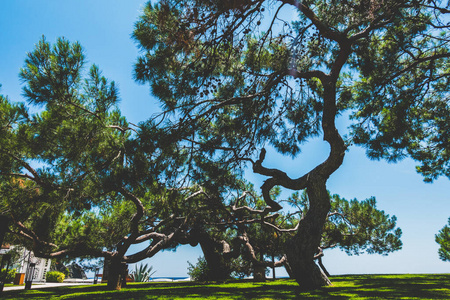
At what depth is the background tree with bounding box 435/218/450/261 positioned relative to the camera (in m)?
14.2

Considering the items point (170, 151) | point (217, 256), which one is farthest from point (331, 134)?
point (217, 256)

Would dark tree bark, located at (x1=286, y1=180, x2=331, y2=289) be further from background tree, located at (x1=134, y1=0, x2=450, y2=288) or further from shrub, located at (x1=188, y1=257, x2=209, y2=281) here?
shrub, located at (x1=188, y1=257, x2=209, y2=281)

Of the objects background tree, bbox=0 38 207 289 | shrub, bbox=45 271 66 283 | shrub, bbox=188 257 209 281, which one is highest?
background tree, bbox=0 38 207 289

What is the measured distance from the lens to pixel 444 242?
→ 1442 cm

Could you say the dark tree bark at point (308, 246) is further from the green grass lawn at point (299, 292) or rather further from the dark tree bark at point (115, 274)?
the dark tree bark at point (115, 274)

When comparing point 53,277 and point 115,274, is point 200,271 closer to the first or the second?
point 115,274

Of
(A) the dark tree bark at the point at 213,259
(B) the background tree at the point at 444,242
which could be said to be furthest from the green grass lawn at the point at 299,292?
(B) the background tree at the point at 444,242

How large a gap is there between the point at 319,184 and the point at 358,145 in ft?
10.4

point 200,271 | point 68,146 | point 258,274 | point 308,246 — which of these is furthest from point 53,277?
point 308,246

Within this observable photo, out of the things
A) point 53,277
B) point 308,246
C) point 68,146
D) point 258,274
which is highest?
point 68,146

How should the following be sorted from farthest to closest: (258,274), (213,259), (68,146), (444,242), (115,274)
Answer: (444,242), (213,259), (258,274), (115,274), (68,146)

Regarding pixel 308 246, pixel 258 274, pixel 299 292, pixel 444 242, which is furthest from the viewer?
pixel 444 242

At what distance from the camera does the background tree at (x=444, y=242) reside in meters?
14.2

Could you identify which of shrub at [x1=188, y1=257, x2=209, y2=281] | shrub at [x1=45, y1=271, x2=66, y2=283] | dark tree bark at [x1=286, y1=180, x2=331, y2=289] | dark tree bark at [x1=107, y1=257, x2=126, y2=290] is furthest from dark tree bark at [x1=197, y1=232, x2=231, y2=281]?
shrub at [x1=45, y1=271, x2=66, y2=283]
